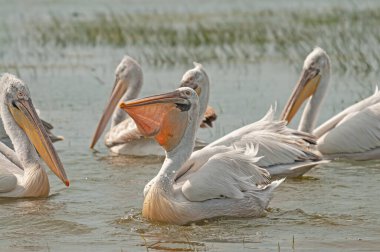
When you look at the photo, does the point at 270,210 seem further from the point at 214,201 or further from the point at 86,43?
the point at 86,43

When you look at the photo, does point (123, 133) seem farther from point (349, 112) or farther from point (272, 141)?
point (272, 141)

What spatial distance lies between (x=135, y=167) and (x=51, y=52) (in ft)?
25.2

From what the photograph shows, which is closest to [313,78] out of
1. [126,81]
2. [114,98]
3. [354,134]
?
[354,134]

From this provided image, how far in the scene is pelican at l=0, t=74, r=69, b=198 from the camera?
6.99 m

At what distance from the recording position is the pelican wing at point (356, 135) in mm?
8484

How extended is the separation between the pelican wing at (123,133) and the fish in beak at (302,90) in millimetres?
1349

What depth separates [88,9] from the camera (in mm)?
23203

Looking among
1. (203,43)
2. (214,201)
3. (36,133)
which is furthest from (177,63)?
(214,201)

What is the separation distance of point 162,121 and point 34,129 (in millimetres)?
1348

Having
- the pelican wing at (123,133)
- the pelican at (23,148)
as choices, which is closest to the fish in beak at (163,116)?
the pelican at (23,148)

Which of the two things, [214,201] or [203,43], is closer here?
[214,201]

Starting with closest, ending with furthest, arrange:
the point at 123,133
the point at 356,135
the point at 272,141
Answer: the point at 272,141 < the point at 356,135 < the point at 123,133

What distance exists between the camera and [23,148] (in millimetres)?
7293

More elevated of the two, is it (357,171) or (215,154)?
(215,154)
